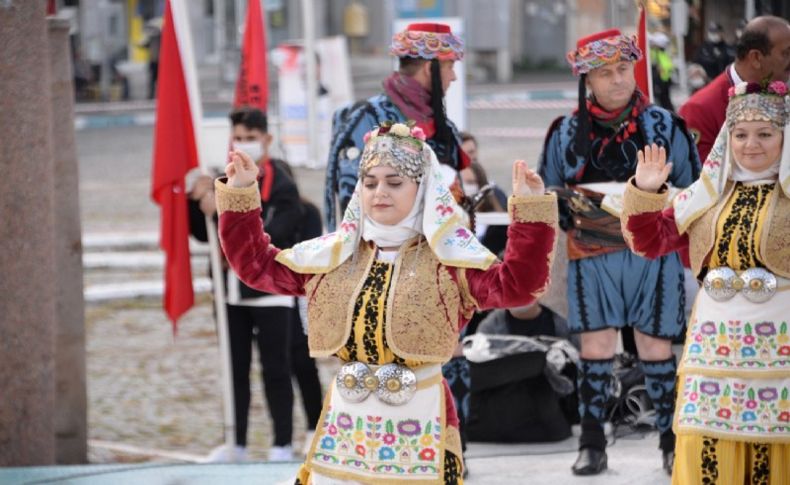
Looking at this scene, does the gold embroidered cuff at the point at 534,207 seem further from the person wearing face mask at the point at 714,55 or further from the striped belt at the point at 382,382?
the person wearing face mask at the point at 714,55

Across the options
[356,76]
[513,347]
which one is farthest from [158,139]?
[356,76]

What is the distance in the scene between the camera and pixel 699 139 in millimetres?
6691

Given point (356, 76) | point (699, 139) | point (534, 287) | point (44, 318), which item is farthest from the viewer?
point (356, 76)

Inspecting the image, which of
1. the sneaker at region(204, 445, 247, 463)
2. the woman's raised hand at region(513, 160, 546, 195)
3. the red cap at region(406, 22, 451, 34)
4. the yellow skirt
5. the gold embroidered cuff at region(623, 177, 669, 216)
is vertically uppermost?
the red cap at region(406, 22, 451, 34)

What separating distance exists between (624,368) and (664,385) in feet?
4.21

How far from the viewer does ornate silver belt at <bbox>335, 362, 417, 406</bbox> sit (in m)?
4.78

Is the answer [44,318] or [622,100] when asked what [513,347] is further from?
[44,318]

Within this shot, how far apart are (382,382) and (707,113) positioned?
8.24 ft

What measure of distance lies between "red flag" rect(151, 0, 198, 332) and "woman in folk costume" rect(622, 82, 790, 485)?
297 centimetres

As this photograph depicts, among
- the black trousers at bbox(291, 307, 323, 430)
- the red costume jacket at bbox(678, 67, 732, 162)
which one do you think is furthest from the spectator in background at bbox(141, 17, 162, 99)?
the red costume jacket at bbox(678, 67, 732, 162)

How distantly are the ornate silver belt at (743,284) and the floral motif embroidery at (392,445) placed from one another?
3.56 ft

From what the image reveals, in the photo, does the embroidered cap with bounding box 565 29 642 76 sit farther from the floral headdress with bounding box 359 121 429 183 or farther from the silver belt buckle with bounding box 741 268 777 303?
the floral headdress with bounding box 359 121 429 183

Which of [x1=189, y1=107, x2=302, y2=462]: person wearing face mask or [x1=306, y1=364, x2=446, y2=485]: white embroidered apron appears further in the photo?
[x1=189, y1=107, x2=302, y2=462]: person wearing face mask

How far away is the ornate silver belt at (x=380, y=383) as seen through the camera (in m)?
4.78
